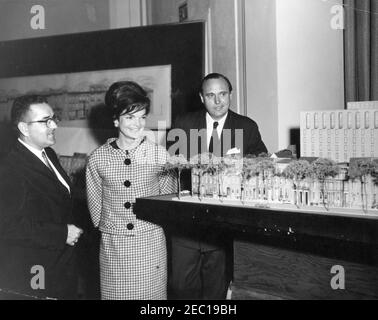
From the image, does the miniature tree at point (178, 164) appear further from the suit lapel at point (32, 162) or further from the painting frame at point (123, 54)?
the painting frame at point (123, 54)

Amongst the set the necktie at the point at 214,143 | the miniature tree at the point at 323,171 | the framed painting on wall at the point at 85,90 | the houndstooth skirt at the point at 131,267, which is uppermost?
the framed painting on wall at the point at 85,90

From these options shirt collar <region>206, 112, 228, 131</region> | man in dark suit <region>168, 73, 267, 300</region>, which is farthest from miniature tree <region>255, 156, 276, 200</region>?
shirt collar <region>206, 112, 228, 131</region>

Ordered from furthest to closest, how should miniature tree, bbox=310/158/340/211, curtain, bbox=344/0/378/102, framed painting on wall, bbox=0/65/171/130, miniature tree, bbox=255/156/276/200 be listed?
1. framed painting on wall, bbox=0/65/171/130
2. curtain, bbox=344/0/378/102
3. miniature tree, bbox=255/156/276/200
4. miniature tree, bbox=310/158/340/211

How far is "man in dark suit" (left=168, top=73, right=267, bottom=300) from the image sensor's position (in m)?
2.88

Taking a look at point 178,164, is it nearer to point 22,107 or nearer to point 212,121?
point 212,121

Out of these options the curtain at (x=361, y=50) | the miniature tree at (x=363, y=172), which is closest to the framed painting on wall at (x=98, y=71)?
the curtain at (x=361, y=50)

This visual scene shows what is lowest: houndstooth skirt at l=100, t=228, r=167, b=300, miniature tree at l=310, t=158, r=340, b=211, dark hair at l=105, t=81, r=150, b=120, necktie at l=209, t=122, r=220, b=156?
houndstooth skirt at l=100, t=228, r=167, b=300

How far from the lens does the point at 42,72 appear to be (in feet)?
15.9

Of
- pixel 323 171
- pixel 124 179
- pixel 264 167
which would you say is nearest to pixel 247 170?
pixel 264 167

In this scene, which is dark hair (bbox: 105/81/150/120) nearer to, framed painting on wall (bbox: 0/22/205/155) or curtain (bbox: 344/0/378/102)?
framed painting on wall (bbox: 0/22/205/155)

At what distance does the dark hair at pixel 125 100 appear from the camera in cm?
241

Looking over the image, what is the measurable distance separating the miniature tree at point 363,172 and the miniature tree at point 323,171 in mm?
71

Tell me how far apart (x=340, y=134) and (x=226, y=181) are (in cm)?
66

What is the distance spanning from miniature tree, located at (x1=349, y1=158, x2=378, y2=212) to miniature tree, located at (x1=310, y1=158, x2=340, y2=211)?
0.23ft
